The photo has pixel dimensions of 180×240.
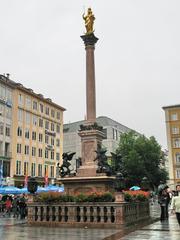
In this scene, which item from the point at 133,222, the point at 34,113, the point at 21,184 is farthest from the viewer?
the point at 34,113

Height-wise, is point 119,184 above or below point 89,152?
below

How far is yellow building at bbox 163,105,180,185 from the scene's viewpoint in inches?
3322

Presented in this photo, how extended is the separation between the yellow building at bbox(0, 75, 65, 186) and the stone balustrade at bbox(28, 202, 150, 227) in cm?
4612

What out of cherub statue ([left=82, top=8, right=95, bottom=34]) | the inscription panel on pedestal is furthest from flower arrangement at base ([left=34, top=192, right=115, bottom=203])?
cherub statue ([left=82, top=8, right=95, bottom=34])

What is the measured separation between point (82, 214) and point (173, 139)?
72.4 metres

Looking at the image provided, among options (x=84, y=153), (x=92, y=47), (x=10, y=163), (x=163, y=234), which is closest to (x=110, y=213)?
(x=163, y=234)

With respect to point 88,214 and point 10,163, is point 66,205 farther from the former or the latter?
point 10,163

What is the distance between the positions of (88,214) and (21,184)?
50079 millimetres

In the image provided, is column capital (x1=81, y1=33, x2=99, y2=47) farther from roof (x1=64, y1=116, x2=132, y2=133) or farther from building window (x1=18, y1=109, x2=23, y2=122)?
roof (x1=64, y1=116, x2=132, y2=133)

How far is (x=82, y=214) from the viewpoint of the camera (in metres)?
17.5

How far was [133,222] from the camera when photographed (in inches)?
717

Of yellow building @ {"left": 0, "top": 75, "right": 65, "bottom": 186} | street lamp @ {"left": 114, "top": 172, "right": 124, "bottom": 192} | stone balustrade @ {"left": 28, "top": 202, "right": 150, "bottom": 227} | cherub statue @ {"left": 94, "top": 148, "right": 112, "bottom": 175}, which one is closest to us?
stone balustrade @ {"left": 28, "top": 202, "right": 150, "bottom": 227}

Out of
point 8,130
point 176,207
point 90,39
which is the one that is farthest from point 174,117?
point 176,207

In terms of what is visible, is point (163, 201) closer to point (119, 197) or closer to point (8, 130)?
point (119, 197)
